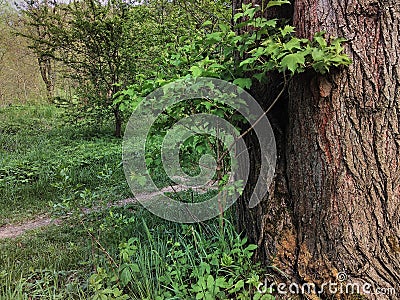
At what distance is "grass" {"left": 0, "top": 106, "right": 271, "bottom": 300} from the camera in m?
1.90

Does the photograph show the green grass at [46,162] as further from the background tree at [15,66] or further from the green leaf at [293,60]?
the background tree at [15,66]

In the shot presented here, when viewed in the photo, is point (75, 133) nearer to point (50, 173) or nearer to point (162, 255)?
point (50, 173)

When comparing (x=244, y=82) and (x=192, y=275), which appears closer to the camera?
(x=244, y=82)

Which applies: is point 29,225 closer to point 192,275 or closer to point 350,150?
point 192,275

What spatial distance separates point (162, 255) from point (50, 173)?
3.32 m

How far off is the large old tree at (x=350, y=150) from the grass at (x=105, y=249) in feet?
1.37

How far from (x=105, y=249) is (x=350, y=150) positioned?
173 centimetres

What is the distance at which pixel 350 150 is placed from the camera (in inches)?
64.6

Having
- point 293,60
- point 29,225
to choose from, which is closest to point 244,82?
point 293,60

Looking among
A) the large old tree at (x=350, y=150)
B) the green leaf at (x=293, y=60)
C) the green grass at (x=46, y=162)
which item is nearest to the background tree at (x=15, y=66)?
the green grass at (x=46, y=162)

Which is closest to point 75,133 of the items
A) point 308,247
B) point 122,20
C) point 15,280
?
point 122,20

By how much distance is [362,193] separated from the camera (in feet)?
5.41

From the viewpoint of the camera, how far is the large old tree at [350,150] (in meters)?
1.57

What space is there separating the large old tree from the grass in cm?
42
